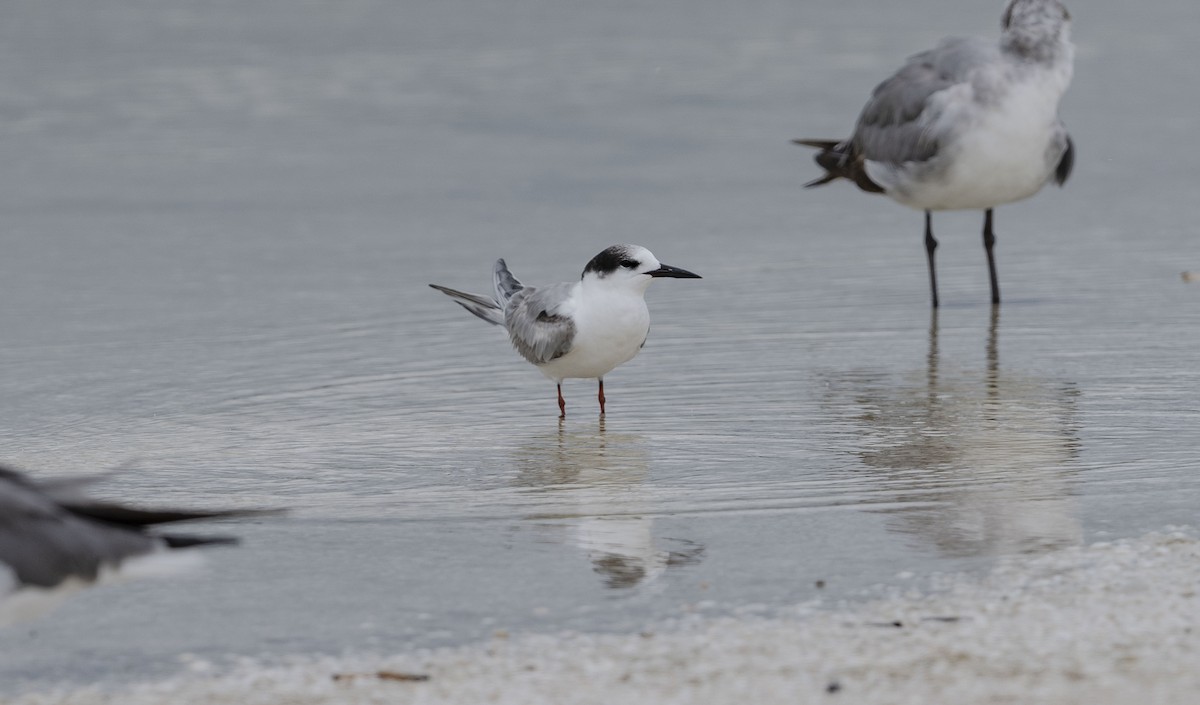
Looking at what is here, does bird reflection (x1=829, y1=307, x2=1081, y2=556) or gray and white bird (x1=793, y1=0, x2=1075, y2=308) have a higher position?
gray and white bird (x1=793, y1=0, x2=1075, y2=308)

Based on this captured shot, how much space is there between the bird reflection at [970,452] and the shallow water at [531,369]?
0.03m

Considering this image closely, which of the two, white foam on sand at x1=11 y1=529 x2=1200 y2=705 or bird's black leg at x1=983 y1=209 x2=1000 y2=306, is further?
bird's black leg at x1=983 y1=209 x2=1000 y2=306

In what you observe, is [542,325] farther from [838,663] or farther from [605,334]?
[838,663]

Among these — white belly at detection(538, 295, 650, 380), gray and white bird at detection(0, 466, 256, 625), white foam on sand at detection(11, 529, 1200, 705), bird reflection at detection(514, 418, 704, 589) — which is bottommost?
white foam on sand at detection(11, 529, 1200, 705)

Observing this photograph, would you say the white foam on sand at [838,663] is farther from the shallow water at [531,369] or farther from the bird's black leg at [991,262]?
the bird's black leg at [991,262]

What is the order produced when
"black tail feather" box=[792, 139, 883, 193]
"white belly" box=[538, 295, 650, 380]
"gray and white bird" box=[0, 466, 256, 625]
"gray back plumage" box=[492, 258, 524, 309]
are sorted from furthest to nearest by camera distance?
"black tail feather" box=[792, 139, 883, 193]
"gray back plumage" box=[492, 258, 524, 309]
"white belly" box=[538, 295, 650, 380]
"gray and white bird" box=[0, 466, 256, 625]

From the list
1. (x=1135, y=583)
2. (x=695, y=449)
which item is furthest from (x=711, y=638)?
(x=695, y=449)

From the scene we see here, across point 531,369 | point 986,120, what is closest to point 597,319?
point 531,369

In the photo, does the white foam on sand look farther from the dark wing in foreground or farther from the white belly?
the white belly

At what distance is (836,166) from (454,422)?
4.54 meters

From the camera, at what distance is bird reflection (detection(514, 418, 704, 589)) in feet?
17.9

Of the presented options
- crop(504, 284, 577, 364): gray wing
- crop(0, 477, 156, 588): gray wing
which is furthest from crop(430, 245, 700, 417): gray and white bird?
crop(0, 477, 156, 588): gray wing

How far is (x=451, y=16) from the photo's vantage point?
2342 cm

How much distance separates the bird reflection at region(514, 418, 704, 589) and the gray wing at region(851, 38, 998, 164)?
349cm
